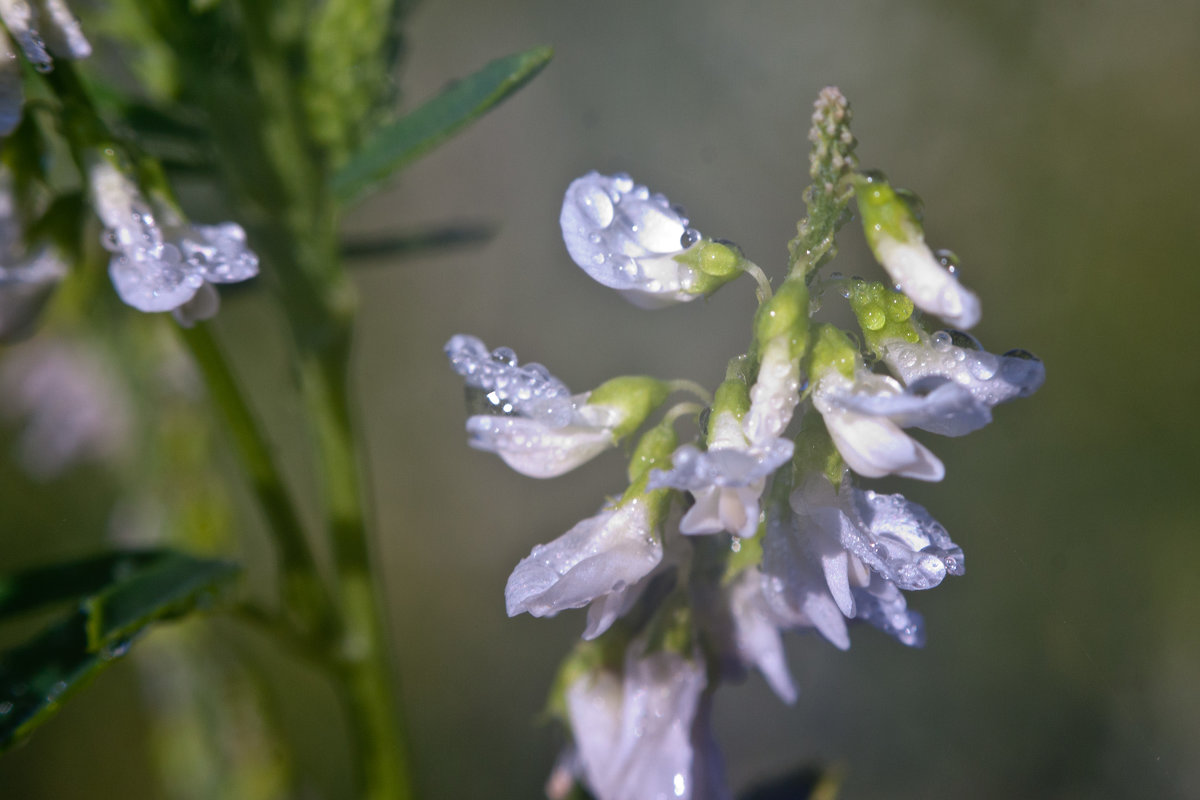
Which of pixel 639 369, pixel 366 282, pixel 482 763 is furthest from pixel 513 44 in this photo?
pixel 482 763

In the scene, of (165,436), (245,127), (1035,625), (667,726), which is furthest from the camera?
(1035,625)

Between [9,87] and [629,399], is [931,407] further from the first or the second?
[9,87]

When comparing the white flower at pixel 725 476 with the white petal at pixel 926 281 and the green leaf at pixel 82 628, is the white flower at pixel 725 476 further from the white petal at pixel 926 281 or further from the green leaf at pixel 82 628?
the green leaf at pixel 82 628

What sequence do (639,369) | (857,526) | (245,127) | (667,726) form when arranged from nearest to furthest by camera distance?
(857,526)
(667,726)
(245,127)
(639,369)

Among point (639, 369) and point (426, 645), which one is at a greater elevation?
point (639, 369)

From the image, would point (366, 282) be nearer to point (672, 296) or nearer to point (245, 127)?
point (245, 127)

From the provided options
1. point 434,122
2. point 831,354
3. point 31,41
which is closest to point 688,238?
point 831,354

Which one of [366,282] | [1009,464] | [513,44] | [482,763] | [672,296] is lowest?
[482,763]

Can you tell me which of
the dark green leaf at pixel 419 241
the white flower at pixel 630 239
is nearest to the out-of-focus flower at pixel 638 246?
the white flower at pixel 630 239
